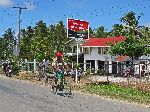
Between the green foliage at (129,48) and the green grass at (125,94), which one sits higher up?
the green foliage at (129,48)

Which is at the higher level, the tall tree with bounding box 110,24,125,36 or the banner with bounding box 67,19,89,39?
the tall tree with bounding box 110,24,125,36

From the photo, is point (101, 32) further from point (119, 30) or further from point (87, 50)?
point (119, 30)

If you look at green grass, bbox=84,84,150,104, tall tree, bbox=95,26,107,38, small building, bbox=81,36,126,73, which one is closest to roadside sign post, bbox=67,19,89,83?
green grass, bbox=84,84,150,104

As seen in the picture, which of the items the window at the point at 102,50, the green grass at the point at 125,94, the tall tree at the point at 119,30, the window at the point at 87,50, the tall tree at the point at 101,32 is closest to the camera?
the green grass at the point at 125,94

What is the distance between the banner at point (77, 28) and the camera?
103 feet

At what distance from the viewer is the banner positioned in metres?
31.3

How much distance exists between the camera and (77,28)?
32.0 metres

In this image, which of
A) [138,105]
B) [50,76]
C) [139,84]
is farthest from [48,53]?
[138,105]

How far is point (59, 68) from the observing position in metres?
20.4

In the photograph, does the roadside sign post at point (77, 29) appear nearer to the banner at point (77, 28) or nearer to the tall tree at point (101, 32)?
the banner at point (77, 28)

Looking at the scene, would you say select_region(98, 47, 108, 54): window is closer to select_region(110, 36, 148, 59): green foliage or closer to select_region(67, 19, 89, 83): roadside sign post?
select_region(110, 36, 148, 59): green foliage

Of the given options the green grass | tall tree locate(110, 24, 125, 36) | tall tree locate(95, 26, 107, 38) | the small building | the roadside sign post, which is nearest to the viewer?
the green grass

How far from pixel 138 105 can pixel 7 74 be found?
2641 cm

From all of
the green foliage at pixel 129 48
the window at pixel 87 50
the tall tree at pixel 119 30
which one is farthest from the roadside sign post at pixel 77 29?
the window at pixel 87 50
